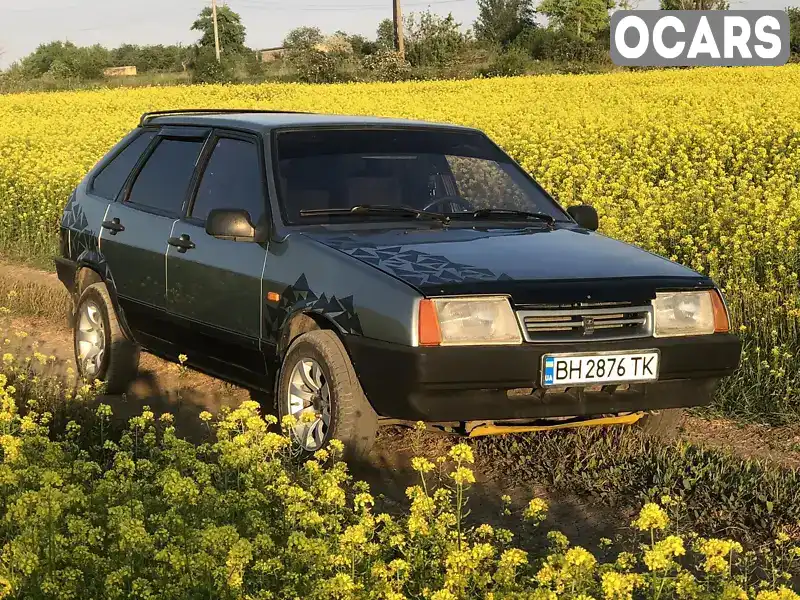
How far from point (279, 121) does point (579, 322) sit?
2295 mm

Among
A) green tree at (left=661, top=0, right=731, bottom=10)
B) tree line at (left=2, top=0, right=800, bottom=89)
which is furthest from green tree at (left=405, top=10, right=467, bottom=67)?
green tree at (left=661, top=0, right=731, bottom=10)

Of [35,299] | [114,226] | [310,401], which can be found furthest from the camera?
[35,299]

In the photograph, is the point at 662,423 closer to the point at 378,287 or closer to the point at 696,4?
the point at 378,287

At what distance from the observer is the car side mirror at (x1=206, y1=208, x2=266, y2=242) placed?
5.83 metres

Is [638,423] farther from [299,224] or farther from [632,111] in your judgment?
[632,111]

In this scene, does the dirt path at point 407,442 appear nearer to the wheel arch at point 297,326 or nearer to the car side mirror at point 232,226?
the wheel arch at point 297,326

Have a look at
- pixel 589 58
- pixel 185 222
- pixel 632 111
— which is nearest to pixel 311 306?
pixel 185 222

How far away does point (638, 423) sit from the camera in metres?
6.01

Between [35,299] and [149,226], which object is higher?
[149,226]

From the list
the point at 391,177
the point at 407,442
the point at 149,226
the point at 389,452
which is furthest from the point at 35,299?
the point at 389,452

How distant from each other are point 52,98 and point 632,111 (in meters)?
22.7

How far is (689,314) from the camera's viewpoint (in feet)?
17.6

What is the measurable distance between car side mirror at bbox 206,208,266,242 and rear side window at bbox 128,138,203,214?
98cm

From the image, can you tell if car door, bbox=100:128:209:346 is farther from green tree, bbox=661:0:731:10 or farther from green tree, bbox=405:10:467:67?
green tree, bbox=661:0:731:10
